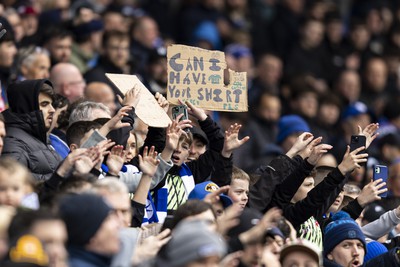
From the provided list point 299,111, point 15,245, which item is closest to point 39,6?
point 299,111

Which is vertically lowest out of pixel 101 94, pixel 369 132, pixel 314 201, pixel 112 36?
pixel 314 201

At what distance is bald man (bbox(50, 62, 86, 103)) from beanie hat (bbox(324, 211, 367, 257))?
334 cm

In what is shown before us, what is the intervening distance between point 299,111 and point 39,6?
362 centimetres

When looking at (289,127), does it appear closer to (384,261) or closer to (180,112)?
(180,112)

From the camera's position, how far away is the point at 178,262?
7188 millimetres

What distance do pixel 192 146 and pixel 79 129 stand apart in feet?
5.06

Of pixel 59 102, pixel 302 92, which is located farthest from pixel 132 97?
pixel 302 92

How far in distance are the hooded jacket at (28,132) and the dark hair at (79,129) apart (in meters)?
0.18

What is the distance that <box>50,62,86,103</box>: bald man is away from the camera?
12.8 metres

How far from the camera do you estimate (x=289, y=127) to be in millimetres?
14641

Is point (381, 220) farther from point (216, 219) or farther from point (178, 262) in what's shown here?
point (178, 262)

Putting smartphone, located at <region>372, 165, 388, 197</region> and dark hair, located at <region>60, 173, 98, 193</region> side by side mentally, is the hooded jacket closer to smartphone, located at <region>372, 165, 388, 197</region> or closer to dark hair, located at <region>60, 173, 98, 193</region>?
dark hair, located at <region>60, 173, 98, 193</region>

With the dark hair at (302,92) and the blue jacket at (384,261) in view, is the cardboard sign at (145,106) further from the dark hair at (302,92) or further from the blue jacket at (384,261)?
the dark hair at (302,92)

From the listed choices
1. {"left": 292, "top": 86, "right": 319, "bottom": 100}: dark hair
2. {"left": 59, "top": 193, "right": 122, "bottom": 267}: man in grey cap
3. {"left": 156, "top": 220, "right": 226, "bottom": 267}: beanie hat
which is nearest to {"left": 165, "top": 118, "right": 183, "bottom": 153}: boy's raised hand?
{"left": 59, "top": 193, "right": 122, "bottom": 267}: man in grey cap
